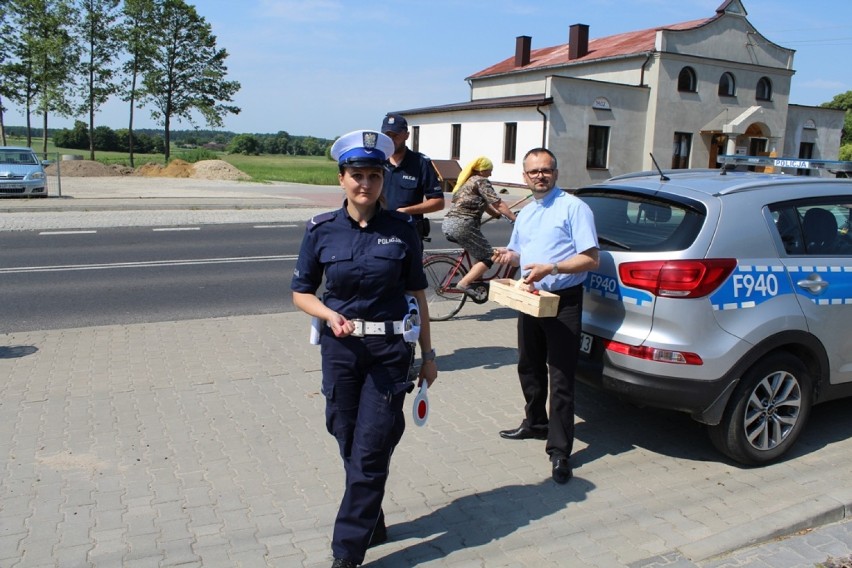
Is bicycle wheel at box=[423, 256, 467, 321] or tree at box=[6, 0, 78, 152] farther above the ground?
tree at box=[6, 0, 78, 152]

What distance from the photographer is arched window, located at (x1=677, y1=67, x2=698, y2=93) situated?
34453 millimetres

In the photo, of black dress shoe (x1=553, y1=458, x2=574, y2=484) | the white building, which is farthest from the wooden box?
the white building

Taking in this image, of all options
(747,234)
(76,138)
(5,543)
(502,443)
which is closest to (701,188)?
(747,234)

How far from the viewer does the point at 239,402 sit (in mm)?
5203

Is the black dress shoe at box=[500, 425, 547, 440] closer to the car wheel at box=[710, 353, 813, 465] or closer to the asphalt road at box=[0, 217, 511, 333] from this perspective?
the car wheel at box=[710, 353, 813, 465]

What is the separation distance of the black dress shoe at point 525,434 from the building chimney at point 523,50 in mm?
41005

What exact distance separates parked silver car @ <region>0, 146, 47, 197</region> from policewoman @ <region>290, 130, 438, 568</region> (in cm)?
2136

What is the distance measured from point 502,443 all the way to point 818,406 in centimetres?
271

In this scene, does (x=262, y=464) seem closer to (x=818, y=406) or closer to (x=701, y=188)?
(x=701, y=188)

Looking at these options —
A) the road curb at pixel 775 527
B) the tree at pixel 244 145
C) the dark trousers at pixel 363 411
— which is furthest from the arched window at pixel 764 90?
the tree at pixel 244 145

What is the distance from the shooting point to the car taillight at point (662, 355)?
3.98 m

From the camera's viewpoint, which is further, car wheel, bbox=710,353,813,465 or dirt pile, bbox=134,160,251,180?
dirt pile, bbox=134,160,251,180

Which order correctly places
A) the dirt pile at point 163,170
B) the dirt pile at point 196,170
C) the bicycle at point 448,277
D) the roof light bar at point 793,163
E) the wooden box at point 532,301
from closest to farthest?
the wooden box at point 532,301 → the roof light bar at point 793,163 → the bicycle at point 448,277 → the dirt pile at point 163,170 → the dirt pile at point 196,170

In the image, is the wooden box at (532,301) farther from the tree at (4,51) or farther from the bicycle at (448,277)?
the tree at (4,51)
